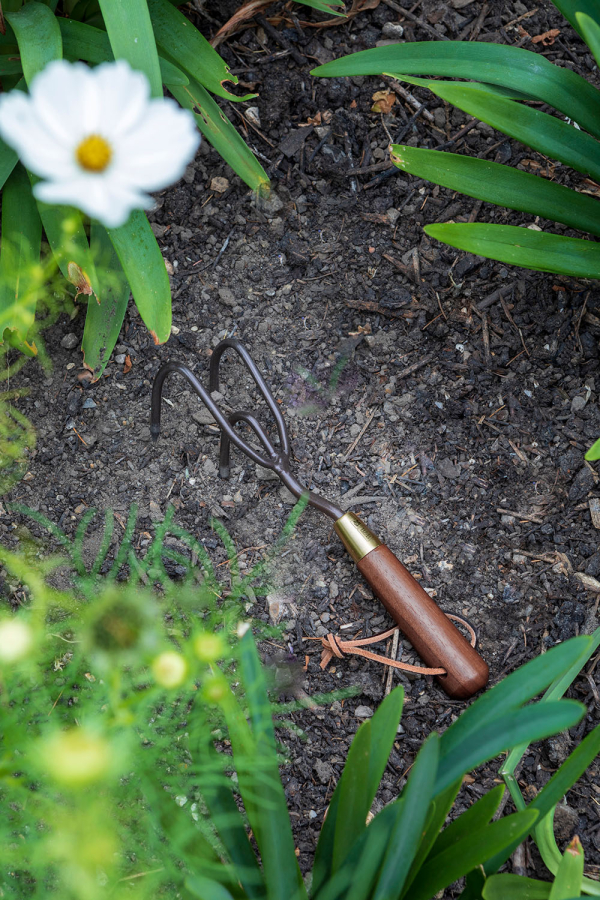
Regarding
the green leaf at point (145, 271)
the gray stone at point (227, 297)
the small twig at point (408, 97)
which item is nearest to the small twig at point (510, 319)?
the small twig at point (408, 97)

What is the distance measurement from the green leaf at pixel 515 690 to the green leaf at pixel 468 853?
0.08 m

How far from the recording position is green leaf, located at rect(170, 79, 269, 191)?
1075 millimetres

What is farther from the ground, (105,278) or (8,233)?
(8,233)

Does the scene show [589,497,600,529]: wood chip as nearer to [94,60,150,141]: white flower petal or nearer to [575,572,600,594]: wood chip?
[575,572,600,594]: wood chip

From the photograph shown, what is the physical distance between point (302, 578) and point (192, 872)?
1.59ft

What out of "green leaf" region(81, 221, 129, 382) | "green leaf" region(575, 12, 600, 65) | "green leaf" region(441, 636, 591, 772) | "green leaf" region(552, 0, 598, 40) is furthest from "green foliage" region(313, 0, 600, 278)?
"green leaf" region(441, 636, 591, 772)

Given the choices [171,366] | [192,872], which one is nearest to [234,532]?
[171,366]

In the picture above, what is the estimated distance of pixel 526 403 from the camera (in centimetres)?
116

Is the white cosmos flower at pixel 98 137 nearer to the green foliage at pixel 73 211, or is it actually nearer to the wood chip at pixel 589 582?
the green foliage at pixel 73 211

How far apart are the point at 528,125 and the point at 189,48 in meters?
0.52

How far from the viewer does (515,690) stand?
66 centimetres

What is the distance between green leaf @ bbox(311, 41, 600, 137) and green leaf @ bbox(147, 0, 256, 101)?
216mm

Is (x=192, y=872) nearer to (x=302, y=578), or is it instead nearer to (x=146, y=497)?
(x=302, y=578)

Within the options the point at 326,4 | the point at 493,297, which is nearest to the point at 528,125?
the point at 493,297
